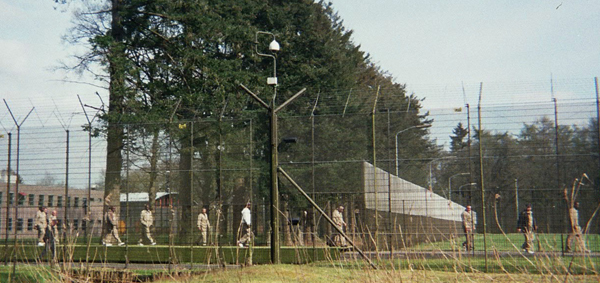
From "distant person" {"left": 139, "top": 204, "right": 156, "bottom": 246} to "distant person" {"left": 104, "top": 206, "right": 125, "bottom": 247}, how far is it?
0.53 m

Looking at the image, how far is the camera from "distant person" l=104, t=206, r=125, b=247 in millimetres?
15969

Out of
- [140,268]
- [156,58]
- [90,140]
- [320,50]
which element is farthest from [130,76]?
[140,268]

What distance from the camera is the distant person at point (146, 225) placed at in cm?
1581

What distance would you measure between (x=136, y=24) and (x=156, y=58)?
1.75m

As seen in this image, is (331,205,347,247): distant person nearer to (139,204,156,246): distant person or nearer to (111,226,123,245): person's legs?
(139,204,156,246): distant person

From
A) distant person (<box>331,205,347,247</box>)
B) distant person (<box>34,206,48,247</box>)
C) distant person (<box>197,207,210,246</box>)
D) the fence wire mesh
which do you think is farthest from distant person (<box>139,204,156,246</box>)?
distant person (<box>331,205,347,247</box>)

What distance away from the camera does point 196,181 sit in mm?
16219

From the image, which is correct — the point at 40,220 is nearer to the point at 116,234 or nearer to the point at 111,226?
the point at 111,226

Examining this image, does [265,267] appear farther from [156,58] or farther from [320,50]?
[320,50]

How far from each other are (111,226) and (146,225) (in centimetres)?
97

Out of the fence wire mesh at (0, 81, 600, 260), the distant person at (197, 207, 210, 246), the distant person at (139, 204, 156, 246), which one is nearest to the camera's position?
the fence wire mesh at (0, 81, 600, 260)

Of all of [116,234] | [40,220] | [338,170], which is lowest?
[116,234]

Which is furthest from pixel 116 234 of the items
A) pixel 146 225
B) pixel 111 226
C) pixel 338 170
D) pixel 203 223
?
pixel 338 170

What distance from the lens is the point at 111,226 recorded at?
16188 mm
